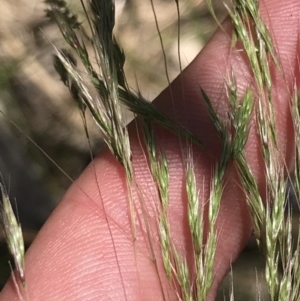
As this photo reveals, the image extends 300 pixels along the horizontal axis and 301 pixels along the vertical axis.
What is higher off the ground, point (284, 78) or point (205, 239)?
point (284, 78)

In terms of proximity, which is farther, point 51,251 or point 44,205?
point 44,205

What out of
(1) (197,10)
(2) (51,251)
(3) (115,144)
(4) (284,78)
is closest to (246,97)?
(4) (284,78)

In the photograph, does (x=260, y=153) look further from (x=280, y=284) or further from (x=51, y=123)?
(x=51, y=123)

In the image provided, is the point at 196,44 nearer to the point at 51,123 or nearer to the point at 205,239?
the point at 51,123

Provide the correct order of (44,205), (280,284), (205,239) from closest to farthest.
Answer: (280,284) → (205,239) → (44,205)

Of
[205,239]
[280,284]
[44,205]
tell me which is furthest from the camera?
[44,205]

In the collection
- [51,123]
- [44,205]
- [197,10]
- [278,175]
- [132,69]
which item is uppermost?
[197,10]
